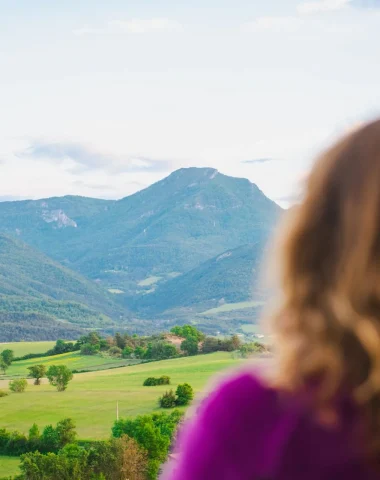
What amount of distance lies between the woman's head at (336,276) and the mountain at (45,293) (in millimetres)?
110626

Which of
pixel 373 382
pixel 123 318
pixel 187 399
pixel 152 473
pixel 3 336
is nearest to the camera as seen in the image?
pixel 373 382

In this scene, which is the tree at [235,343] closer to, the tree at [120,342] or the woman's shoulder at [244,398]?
the tree at [120,342]

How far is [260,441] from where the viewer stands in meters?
1.21

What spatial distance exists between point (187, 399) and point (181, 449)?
143 ft

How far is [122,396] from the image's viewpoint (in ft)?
152

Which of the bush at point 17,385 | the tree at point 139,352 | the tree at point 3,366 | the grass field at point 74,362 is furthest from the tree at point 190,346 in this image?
the bush at point 17,385

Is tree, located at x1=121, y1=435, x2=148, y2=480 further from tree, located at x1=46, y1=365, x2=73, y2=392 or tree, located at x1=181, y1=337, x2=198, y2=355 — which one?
tree, located at x1=181, y1=337, x2=198, y2=355

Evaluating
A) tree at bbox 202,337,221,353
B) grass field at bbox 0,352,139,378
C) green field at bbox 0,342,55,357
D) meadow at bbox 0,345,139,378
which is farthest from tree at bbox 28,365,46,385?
green field at bbox 0,342,55,357

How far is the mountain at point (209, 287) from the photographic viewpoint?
444 ft

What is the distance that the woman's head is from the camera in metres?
1.16

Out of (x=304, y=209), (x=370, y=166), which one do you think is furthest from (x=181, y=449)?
(x=370, y=166)

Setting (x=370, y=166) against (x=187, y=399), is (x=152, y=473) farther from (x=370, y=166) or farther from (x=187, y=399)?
(x=370, y=166)

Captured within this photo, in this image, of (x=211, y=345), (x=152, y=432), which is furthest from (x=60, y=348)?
(x=152, y=432)

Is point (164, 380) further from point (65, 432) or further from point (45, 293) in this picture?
point (45, 293)
